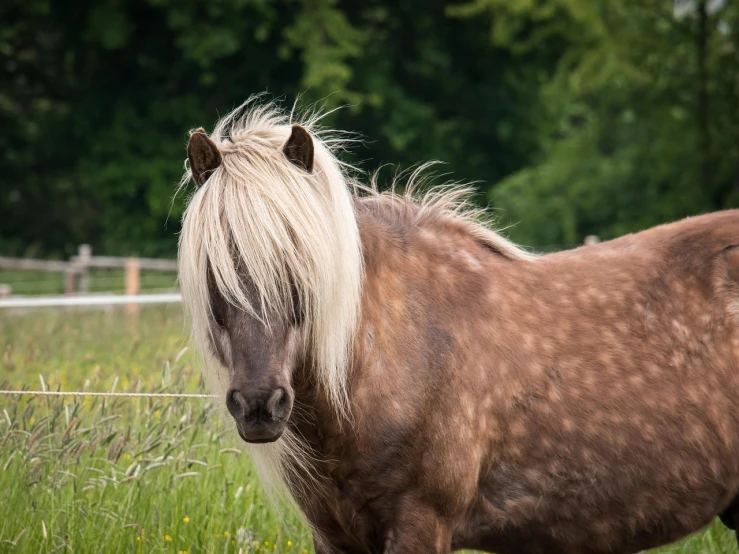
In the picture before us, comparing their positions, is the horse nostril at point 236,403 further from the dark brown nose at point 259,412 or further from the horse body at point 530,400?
the horse body at point 530,400

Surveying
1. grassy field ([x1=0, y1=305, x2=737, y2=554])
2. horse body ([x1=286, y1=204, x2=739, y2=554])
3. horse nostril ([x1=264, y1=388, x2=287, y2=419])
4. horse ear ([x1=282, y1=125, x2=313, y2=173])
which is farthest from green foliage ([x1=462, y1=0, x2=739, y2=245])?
horse nostril ([x1=264, y1=388, x2=287, y2=419])

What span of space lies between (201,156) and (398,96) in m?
20.6

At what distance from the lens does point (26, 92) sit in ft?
82.8

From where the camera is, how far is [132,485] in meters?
4.83

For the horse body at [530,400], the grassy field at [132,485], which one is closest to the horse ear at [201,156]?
the horse body at [530,400]

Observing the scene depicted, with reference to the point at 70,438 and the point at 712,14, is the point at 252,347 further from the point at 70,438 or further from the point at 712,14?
the point at 712,14

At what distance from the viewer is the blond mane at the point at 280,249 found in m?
3.29

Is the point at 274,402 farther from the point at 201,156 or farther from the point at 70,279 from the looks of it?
the point at 70,279

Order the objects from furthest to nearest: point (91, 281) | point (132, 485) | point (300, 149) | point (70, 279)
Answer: point (91, 281), point (70, 279), point (132, 485), point (300, 149)

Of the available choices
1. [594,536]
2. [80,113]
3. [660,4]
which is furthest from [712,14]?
[594,536]

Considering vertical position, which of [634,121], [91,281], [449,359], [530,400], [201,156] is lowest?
[91,281]

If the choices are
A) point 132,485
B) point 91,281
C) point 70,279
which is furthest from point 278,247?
point 91,281

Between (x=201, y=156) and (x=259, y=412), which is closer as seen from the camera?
(x=259, y=412)

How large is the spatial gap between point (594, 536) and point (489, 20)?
23371 mm
